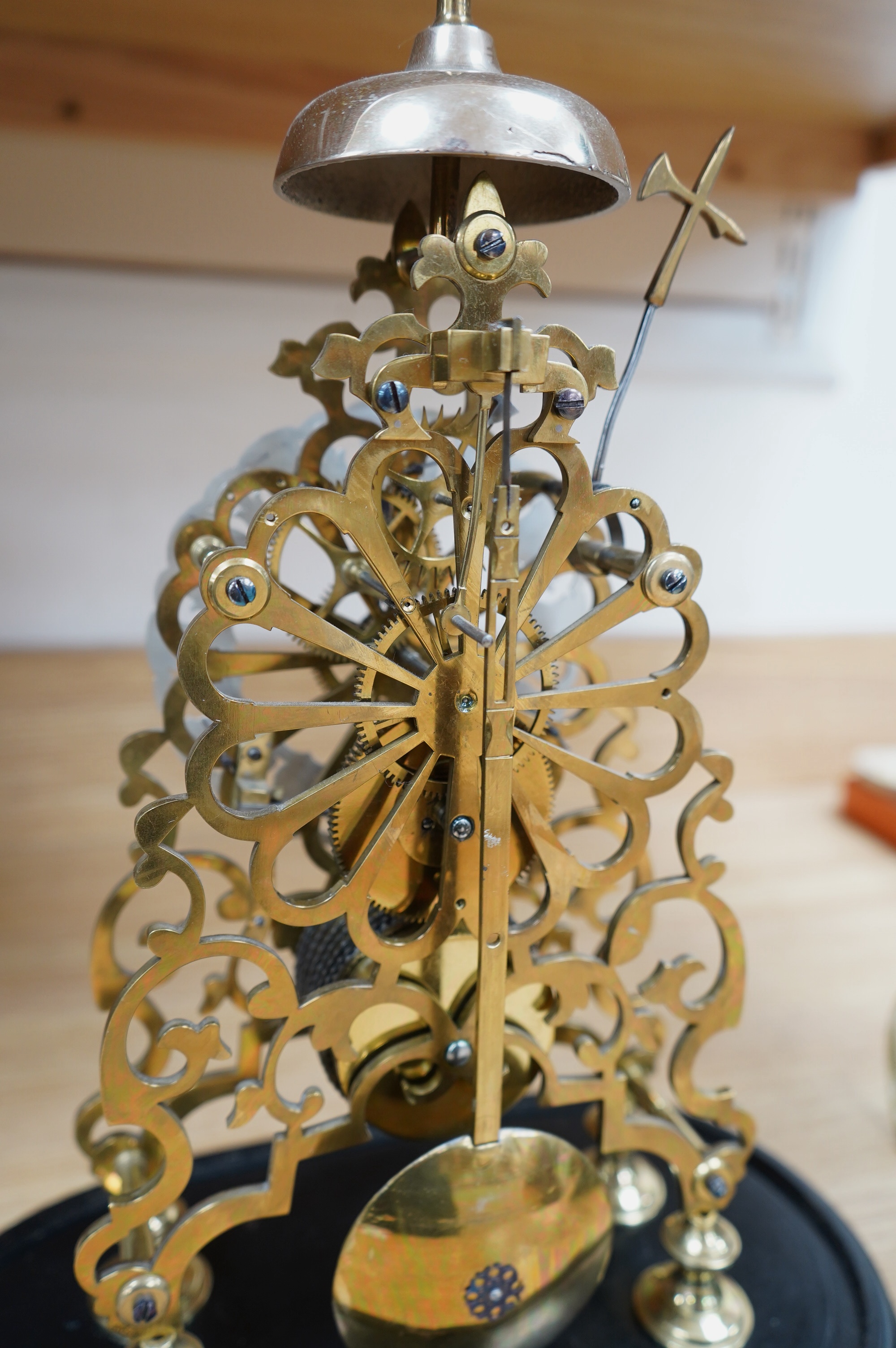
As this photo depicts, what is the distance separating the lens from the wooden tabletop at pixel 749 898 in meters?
0.93

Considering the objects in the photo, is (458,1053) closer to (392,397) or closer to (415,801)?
(415,801)

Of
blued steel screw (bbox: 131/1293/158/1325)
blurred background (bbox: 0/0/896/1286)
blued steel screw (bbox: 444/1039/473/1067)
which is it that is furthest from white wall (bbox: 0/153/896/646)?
blued steel screw (bbox: 131/1293/158/1325)

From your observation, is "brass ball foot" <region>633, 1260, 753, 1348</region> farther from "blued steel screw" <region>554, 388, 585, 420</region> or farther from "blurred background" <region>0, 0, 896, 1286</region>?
"blued steel screw" <region>554, 388, 585, 420</region>

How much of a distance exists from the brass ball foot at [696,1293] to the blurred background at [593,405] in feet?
0.58

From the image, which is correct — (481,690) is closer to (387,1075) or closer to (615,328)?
(387,1075)

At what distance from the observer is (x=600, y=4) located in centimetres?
89

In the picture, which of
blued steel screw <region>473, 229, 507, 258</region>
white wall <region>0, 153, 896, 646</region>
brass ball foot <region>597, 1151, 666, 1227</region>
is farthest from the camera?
white wall <region>0, 153, 896, 646</region>

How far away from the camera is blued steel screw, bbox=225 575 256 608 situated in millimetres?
496

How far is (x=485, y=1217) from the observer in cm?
60

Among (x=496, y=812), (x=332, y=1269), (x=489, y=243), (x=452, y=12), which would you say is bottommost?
(x=332, y=1269)

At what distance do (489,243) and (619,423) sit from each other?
953mm

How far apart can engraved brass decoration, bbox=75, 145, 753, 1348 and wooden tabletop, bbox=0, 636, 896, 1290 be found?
24 cm

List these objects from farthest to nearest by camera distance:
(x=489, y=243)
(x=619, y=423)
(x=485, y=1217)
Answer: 1. (x=619, y=423)
2. (x=485, y=1217)
3. (x=489, y=243)

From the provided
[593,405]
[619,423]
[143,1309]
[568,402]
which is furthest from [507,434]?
[619,423]
